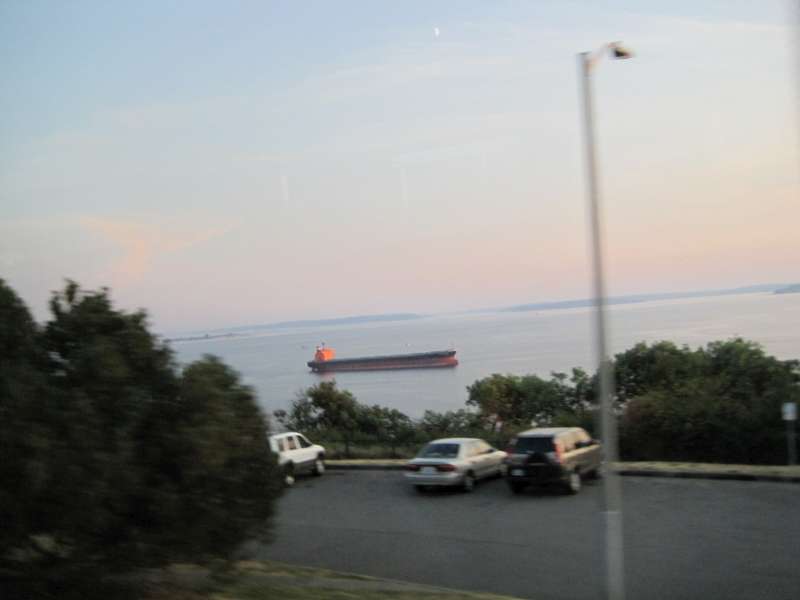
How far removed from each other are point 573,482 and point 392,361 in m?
39.7

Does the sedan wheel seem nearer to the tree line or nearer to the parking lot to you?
the parking lot

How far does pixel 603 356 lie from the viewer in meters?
9.79

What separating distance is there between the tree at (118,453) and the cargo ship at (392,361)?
4629cm

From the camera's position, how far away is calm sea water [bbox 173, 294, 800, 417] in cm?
4134

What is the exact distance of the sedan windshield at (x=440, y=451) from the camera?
19.4m

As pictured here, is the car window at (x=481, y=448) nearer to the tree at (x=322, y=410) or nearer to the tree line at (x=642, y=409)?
the tree line at (x=642, y=409)

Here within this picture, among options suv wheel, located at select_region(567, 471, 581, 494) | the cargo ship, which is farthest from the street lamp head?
the cargo ship

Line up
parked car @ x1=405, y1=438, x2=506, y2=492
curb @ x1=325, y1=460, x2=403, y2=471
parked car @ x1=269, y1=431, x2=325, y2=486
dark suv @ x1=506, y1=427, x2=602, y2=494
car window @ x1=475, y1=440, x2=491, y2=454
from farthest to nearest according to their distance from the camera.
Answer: curb @ x1=325, y1=460, x2=403, y2=471
parked car @ x1=269, y1=431, x2=325, y2=486
car window @ x1=475, y1=440, x2=491, y2=454
parked car @ x1=405, y1=438, x2=506, y2=492
dark suv @ x1=506, y1=427, x2=602, y2=494

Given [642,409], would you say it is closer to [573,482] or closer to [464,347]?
[573,482]

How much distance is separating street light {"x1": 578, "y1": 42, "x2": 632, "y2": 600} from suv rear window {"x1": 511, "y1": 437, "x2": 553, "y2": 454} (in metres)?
7.83

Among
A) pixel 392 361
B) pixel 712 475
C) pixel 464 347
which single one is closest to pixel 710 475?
pixel 712 475

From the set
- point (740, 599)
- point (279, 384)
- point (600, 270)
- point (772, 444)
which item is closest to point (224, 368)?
point (600, 270)

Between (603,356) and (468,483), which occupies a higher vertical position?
(603,356)

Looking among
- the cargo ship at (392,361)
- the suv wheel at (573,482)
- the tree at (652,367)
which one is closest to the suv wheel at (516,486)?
the suv wheel at (573,482)
